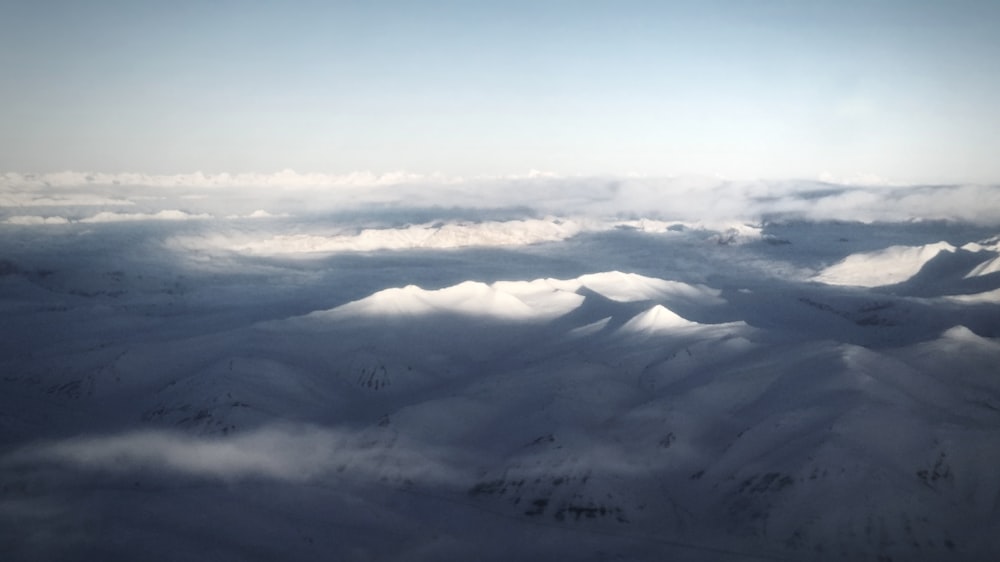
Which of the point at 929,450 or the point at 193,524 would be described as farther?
the point at 929,450

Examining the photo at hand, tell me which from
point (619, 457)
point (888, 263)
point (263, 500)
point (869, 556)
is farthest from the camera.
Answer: point (888, 263)

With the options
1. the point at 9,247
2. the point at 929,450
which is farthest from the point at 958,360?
the point at 9,247

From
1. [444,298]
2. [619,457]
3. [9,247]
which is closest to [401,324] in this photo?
[444,298]

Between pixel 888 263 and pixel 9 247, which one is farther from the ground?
pixel 9 247

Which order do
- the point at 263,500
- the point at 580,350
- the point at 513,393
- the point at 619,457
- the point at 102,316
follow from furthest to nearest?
1. the point at 102,316
2. the point at 580,350
3. the point at 513,393
4. the point at 619,457
5. the point at 263,500

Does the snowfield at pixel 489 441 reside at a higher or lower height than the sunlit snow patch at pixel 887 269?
higher

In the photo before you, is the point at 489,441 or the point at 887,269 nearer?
the point at 489,441

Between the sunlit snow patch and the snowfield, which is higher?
the snowfield

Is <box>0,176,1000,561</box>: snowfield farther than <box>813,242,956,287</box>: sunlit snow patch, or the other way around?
<box>813,242,956,287</box>: sunlit snow patch

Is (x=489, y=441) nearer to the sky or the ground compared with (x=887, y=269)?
nearer to the sky

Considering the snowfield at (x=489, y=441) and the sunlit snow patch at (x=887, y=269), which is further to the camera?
the sunlit snow patch at (x=887, y=269)

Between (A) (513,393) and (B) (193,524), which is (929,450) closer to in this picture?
(A) (513,393)
